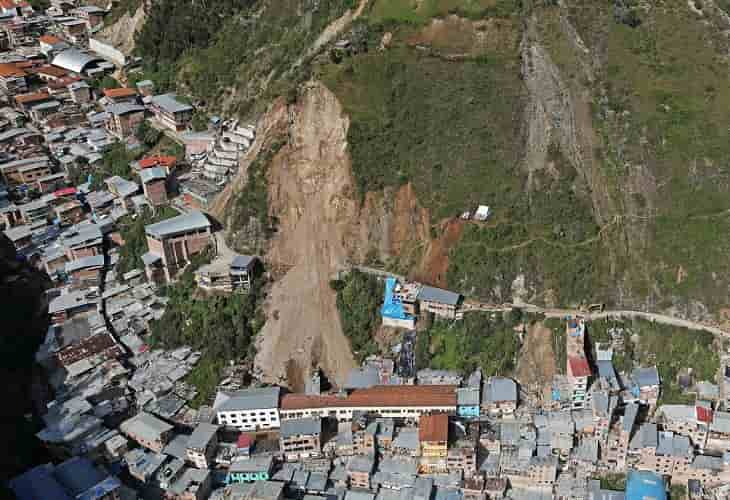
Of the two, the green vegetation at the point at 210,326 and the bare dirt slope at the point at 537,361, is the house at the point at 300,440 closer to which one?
the green vegetation at the point at 210,326

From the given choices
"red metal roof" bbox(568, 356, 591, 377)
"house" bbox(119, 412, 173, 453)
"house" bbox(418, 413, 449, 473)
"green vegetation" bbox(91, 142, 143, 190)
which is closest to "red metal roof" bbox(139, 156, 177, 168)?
"green vegetation" bbox(91, 142, 143, 190)

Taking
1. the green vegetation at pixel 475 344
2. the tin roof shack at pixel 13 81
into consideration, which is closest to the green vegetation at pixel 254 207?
the green vegetation at pixel 475 344

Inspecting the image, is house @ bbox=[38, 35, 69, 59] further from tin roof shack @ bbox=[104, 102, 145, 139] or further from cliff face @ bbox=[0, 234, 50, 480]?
cliff face @ bbox=[0, 234, 50, 480]

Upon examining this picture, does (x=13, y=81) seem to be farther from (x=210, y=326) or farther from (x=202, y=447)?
(x=202, y=447)

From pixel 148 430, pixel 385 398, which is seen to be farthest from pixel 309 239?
pixel 148 430

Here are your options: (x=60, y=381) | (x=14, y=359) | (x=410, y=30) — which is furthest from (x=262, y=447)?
(x=410, y=30)

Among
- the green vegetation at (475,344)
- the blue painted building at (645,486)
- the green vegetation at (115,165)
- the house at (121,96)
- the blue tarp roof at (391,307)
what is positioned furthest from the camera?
the house at (121,96)

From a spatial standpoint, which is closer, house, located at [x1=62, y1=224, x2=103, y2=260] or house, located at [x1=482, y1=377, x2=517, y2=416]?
house, located at [x1=482, y1=377, x2=517, y2=416]
